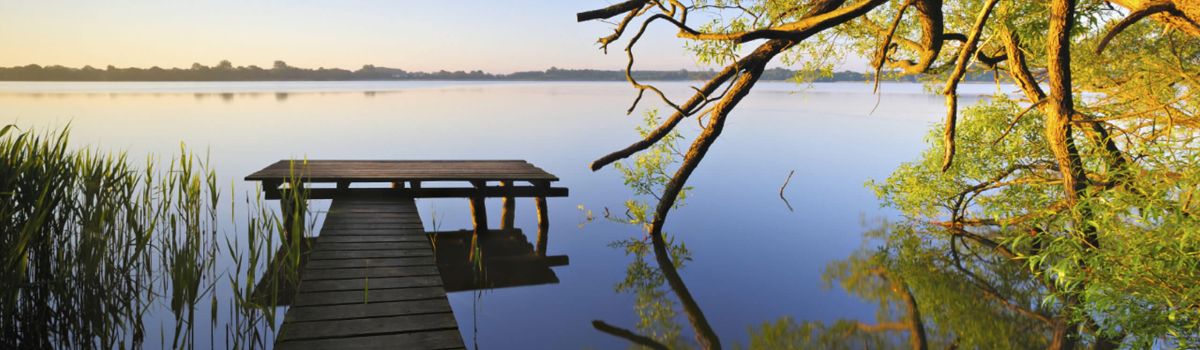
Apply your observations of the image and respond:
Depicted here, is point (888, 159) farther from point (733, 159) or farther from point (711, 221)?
point (711, 221)

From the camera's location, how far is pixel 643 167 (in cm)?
Result: 852

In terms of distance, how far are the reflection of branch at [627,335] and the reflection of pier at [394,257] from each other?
3.93 feet

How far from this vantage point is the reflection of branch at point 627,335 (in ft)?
18.5

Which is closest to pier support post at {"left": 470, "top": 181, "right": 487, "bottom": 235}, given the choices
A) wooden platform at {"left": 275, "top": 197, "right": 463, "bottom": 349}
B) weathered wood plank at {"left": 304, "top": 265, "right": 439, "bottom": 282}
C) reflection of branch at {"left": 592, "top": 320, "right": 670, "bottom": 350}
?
wooden platform at {"left": 275, "top": 197, "right": 463, "bottom": 349}

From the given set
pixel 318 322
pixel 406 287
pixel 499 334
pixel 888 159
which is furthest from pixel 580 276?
pixel 888 159

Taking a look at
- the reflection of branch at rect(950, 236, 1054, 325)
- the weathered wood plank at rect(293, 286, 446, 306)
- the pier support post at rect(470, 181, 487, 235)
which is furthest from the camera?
the pier support post at rect(470, 181, 487, 235)

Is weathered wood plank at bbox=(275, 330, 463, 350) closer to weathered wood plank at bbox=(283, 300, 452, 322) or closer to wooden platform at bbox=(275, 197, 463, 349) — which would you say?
wooden platform at bbox=(275, 197, 463, 349)

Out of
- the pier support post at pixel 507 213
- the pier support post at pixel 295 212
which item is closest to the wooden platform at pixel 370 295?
the pier support post at pixel 295 212

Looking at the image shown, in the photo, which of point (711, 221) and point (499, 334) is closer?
point (499, 334)

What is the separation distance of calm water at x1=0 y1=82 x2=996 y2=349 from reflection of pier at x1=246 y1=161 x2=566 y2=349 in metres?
0.55

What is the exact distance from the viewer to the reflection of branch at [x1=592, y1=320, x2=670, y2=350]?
5.63 m

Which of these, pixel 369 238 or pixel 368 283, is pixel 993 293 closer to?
pixel 368 283

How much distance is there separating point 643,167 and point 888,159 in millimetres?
14138

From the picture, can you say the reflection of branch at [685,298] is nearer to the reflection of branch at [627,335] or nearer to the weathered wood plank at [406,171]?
the reflection of branch at [627,335]
